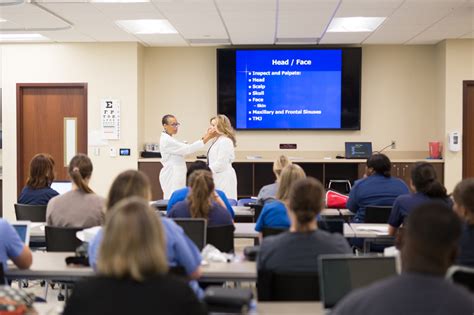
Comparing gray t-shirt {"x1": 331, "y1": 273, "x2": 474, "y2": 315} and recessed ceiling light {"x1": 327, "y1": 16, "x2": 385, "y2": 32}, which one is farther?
recessed ceiling light {"x1": 327, "y1": 16, "x2": 385, "y2": 32}

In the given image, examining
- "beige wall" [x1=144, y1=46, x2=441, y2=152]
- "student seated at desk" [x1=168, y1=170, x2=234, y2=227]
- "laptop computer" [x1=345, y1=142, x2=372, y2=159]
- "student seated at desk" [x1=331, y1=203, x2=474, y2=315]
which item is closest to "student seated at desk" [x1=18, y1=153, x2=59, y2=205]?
"student seated at desk" [x1=168, y1=170, x2=234, y2=227]

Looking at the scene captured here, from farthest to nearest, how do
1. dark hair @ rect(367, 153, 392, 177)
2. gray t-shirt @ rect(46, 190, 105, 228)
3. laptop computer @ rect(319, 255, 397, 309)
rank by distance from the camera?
dark hair @ rect(367, 153, 392, 177) < gray t-shirt @ rect(46, 190, 105, 228) < laptop computer @ rect(319, 255, 397, 309)

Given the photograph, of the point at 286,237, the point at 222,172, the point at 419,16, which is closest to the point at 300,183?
the point at 286,237

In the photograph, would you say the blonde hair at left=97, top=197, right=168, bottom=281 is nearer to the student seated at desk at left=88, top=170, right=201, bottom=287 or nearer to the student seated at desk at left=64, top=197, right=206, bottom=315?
the student seated at desk at left=64, top=197, right=206, bottom=315

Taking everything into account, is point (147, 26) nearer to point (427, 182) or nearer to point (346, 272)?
point (427, 182)

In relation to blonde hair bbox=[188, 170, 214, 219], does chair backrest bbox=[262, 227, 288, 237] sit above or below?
below

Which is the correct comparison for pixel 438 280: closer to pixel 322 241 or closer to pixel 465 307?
pixel 465 307

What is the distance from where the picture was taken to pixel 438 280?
162 cm

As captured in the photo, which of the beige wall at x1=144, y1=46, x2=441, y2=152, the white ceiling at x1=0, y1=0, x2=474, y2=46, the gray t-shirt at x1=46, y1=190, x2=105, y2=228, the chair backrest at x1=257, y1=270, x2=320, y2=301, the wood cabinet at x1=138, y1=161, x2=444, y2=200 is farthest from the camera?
the beige wall at x1=144, y1=46, x2=441, y2=152

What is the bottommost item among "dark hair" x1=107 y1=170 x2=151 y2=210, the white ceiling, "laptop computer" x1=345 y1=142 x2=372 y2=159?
"dark hair" x1=107 y1=170 x2=151 y2=210

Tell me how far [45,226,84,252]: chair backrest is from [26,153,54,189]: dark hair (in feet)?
4.79

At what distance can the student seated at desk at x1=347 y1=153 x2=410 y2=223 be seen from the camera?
5.20m

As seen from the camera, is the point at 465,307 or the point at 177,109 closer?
the point at 465,307

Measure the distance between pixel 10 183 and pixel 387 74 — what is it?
614 centimetres
